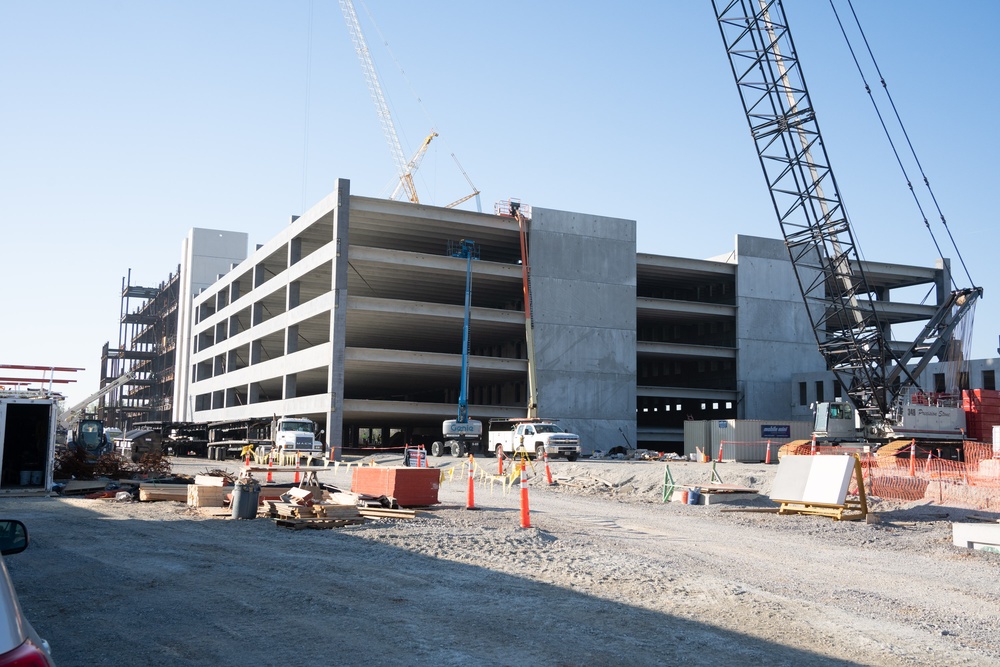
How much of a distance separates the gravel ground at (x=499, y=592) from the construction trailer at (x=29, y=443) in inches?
171

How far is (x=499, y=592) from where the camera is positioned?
10789 millimetres

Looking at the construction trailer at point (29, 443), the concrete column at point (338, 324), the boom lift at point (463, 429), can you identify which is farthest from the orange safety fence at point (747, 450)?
the construction trailer at point (29, 443)

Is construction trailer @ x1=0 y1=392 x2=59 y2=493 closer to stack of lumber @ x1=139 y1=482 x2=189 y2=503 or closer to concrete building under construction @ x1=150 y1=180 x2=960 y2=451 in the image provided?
stack of lumber @ x1=139 y1=482 x2=189 y2=503

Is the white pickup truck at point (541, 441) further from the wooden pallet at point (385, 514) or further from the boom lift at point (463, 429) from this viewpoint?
the wooden pallet at point (385, 514)

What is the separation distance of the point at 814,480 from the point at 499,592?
14.0 metres

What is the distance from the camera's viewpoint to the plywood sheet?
2143 cm

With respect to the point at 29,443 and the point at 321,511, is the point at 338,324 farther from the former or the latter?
the point at 321,511

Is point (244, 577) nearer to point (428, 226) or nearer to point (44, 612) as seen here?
point (44, 612)

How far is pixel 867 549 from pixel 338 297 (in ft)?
138

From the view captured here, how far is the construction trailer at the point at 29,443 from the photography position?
2298 centimetres

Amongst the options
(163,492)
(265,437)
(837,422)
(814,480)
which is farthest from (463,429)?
(814,480)

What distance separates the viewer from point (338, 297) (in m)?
54.5

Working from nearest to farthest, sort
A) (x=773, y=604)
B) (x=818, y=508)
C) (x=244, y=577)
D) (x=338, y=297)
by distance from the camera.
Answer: (x=773, y=604) < (x=244, y=577) < (x=818, y=508) < (x=338, y=297)

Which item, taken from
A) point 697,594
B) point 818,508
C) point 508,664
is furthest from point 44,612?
point 818,508
